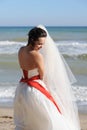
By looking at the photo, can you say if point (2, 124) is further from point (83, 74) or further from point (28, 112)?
point (83, 74)

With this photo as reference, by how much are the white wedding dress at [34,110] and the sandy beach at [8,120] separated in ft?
8.93

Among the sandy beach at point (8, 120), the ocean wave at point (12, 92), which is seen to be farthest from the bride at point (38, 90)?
the ocean wave at point (12, 92)

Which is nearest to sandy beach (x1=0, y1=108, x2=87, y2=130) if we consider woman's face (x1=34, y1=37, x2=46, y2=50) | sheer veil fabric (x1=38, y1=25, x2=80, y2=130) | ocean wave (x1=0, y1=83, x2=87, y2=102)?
ocean wave (x1=0, y1=83, x2=87, y2=102)

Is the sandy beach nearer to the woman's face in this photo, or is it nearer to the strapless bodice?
the strapless bodice

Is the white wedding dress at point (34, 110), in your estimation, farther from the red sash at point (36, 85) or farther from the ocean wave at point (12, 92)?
the ocean wave at point (12, 92)

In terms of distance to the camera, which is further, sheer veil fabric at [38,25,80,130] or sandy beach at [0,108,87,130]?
sandy beach at [0,108,87,130]

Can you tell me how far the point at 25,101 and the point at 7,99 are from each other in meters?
5.62

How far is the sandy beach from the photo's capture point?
696 cm

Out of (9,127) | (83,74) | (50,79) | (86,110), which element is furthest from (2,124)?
(83,74)

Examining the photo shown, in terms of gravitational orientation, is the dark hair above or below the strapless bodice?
above

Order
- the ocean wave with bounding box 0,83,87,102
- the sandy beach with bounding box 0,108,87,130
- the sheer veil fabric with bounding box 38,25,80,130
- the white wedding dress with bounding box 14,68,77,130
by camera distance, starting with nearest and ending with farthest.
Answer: the white wedding dress with bounding box 14,68,77,130 → the sheer veil fabric with bounding box 38,25,80,130 → the sandy beach with bounding box 0,108,87,130 → the ocean wave with bounding box 0,83,87,102

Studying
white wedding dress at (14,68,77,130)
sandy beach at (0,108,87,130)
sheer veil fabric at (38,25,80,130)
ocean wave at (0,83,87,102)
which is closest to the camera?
white wedding dress at (14,68,77,130)

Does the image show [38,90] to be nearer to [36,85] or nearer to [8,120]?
[36,85]

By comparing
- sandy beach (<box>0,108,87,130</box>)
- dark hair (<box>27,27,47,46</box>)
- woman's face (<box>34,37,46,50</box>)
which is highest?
dark hair (<box>27,27,47,46</box>)
